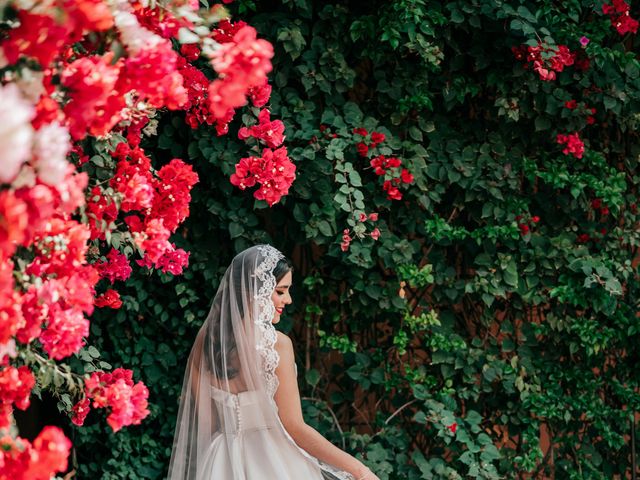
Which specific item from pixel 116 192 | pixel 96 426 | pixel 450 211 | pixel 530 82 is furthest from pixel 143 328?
pixel 530 82

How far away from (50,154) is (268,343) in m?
1.85

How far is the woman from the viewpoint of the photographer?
9.73ft

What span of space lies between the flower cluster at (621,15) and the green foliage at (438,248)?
0.06 m

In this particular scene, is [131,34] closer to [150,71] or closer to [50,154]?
[150,71]

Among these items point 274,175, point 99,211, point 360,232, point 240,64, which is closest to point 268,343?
point 274,175

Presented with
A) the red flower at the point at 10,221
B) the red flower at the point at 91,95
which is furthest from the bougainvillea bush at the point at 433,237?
the red flower at the point at 10,221

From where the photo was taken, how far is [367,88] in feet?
13.1

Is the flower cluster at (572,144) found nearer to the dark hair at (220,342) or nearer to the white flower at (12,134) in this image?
the dark hair at (220,342)

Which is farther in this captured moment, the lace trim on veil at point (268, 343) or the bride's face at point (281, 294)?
the bride's face at point (281, 294)

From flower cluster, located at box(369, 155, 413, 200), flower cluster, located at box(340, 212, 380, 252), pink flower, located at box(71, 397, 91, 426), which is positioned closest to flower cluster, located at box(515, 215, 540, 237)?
flower cluster, located at box(369, 155, 413, 200)

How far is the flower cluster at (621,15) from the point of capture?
3.73 meters

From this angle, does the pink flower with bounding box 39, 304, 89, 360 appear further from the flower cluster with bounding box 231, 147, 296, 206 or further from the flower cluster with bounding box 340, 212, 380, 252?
the flower cluster with bounding box 340, 212, 380, 252

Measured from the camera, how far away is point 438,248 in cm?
395

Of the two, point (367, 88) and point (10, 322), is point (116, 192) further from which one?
point (367, 88)
